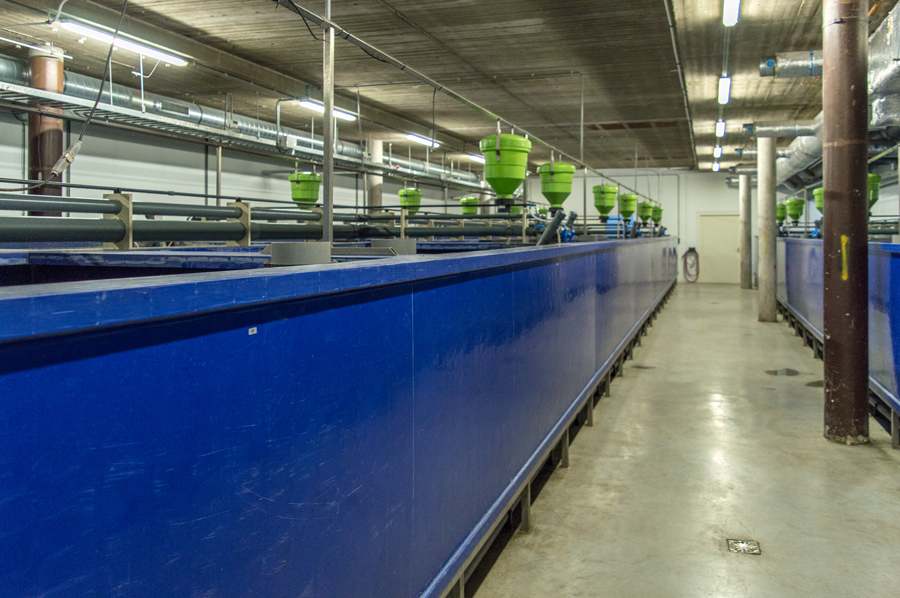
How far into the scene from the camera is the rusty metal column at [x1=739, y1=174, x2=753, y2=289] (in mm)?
17641

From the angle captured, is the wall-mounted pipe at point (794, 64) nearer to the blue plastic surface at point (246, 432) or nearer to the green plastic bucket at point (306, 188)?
the green plastic bucket at point (306, 188)

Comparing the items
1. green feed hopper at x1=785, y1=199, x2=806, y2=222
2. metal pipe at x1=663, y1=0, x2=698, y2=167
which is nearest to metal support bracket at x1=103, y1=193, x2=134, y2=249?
metal pipe at x1=663, y1=0, x2=698, y2=167

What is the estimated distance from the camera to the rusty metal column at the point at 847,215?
4.61m

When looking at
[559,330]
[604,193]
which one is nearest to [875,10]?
[604,193]

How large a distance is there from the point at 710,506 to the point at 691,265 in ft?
67.9

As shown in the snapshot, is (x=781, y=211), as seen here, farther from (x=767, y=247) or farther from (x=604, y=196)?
(x=604, y=196)

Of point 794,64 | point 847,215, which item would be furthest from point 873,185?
point 847,215

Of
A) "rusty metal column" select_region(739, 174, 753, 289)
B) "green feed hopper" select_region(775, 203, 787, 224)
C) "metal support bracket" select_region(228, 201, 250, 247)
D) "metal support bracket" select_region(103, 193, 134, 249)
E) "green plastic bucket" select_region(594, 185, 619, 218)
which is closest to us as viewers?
"metal support bracket" select_region(103, 193, 134, 249)

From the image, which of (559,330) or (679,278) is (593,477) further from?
(679,278)

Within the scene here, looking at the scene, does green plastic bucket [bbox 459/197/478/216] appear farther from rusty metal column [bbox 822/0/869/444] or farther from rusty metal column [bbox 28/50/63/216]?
rusty metal column [bbox 28/50/63/216]

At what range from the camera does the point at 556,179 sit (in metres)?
6.00

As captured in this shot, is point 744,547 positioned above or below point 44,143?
below

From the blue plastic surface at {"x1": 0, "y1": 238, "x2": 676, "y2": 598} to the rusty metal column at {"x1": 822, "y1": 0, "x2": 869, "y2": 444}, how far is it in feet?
11.0

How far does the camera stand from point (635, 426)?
5.29m
